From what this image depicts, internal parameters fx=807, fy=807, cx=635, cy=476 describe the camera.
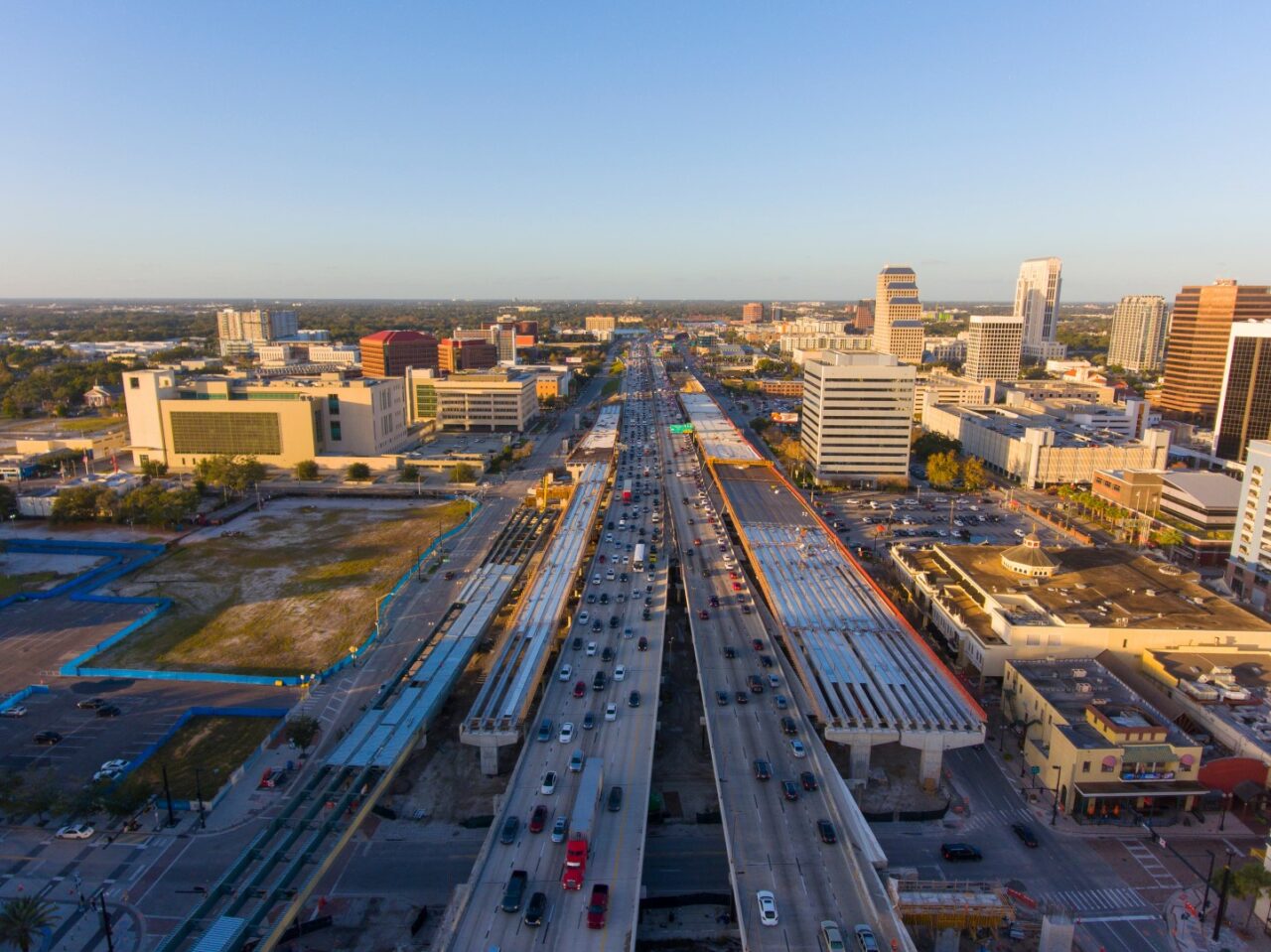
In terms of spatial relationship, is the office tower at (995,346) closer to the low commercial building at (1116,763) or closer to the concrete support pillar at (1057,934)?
the low commercial building at (1116,763)

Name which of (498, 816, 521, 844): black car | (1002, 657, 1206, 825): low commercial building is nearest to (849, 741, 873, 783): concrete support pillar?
(1002, 657, 1206, 825): low commercial building

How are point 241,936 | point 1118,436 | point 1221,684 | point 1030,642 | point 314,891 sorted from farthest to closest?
point 1118,436 → point 1030,642 → point 1221,684 → point 314,891 → point 241,936

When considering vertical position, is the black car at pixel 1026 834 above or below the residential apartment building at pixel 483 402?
below

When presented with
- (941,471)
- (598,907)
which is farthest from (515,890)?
(941,471)

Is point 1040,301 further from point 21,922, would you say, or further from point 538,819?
point 21,922

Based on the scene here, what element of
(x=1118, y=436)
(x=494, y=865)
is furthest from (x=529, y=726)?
(x=1118, y=436)

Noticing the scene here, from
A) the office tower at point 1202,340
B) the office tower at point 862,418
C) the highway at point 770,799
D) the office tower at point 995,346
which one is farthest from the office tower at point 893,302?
the highway at point 770,799

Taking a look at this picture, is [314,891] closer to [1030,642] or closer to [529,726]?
[529,726]
